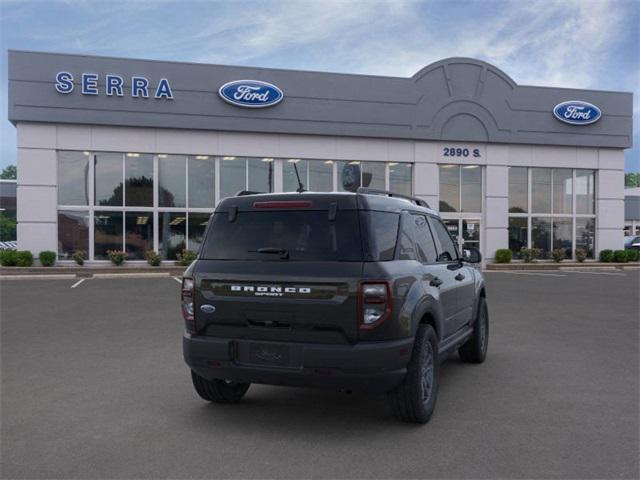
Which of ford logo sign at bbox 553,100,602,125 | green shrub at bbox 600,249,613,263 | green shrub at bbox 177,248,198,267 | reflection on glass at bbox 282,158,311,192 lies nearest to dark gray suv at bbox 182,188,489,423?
green shrub at bbox 177,248,198,267

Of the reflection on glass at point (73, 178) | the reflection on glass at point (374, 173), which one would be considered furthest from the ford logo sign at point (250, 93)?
the reflection on glass at point (73, 178)

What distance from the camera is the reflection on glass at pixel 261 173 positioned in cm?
2466

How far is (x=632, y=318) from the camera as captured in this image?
10.9 meters

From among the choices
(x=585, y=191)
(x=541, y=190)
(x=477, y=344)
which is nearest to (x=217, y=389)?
(x=477, y=344)

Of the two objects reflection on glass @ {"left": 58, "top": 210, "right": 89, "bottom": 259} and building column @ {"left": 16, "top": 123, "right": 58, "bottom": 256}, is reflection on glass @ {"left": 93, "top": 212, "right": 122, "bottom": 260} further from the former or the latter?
building column @ {"left": 16, "top": 123, "right": 58, "bottom": 256}

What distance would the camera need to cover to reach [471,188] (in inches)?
1064

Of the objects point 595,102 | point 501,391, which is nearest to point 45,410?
point 501,391

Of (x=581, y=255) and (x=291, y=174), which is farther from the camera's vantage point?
(x=581, y=255)

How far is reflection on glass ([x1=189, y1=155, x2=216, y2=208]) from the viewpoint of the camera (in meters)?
24.0

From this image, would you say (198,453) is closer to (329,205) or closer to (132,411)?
(132,411)

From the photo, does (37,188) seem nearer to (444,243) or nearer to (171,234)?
(171,234)

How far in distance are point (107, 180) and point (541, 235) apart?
1997 centimetres

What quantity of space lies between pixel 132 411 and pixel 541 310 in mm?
9222

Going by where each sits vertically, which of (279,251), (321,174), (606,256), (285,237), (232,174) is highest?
(321,174)
